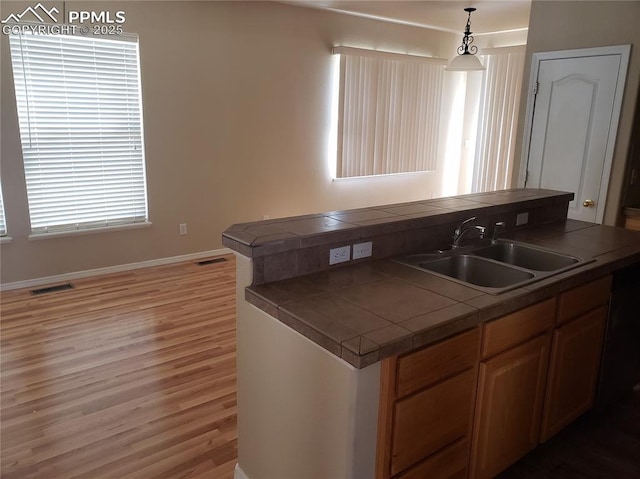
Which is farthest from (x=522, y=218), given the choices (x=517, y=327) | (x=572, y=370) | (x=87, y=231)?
(x=87, y=231)

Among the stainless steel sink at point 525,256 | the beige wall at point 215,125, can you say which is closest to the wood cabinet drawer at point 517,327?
the stainless steel sink at point 525,256

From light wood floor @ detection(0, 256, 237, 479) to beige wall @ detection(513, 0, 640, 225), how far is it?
3.40 m

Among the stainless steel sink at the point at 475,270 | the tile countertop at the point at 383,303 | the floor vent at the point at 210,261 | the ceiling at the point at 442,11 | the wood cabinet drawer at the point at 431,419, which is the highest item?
the ceiling at the point at 442,11

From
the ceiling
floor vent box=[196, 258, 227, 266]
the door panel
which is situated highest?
A: the ceiling

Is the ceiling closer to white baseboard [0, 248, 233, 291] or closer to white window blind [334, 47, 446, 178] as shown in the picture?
white window blind [334, 47, 446, 178]

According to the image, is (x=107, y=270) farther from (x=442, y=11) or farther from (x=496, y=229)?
(x=442, y=11)

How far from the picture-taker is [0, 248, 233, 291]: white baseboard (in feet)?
14.2

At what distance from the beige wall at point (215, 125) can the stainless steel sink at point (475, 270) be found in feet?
11.2

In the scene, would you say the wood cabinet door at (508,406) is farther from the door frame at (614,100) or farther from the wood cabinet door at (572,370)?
the door frame at (614,100)

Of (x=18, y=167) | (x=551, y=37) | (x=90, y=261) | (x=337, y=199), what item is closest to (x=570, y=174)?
(x=551, y=37)

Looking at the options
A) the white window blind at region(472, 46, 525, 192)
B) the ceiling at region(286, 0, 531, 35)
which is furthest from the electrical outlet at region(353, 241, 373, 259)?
the white window blind at region(472, 46, 525, 192)

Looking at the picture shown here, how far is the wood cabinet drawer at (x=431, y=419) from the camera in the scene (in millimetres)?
1560

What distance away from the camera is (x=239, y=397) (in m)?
2.01

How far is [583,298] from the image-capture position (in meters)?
2.21
